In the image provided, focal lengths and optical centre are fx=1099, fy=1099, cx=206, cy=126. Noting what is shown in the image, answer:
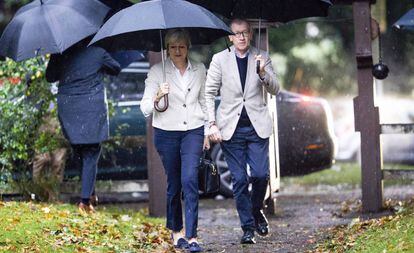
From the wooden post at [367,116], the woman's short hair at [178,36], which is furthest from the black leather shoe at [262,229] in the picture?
the wooden post at [367,116]

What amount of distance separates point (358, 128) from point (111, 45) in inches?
146

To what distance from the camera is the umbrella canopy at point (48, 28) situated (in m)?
11.2

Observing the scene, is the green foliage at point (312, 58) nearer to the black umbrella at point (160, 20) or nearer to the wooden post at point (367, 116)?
the wooden post at point (367, 116)

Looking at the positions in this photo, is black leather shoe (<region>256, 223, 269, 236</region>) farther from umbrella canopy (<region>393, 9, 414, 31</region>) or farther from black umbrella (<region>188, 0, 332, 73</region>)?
umbrella canopy (<region>393, 9, 414, 31</region>)

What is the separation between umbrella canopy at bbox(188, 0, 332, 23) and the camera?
10.9m

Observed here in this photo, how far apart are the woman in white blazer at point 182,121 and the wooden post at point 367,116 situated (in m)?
3.23

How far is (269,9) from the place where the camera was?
11.1 metres

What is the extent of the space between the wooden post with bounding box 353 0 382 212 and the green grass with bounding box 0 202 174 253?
2.59 metres

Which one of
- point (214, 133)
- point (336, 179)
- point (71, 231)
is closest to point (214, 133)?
point (214, 133)

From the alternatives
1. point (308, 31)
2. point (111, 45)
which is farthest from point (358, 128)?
point (308, 31)

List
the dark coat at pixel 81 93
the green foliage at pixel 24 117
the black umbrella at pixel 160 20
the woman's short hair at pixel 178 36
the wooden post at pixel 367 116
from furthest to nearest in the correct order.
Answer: the green foliage at pixel 24 117
the wooden post at pixel 367 116
the dark coat at pixel 81 93
the woman's short hair at pixel 178 36
the black umbrella at pixel 160 20

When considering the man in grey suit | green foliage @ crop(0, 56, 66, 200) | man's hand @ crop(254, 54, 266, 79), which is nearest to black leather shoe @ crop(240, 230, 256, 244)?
the man in grey suit

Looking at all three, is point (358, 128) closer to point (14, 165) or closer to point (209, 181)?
point (209, 181)

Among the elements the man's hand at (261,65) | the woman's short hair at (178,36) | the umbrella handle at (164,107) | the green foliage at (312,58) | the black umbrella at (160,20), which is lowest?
the umbrella handle at (164,107)
